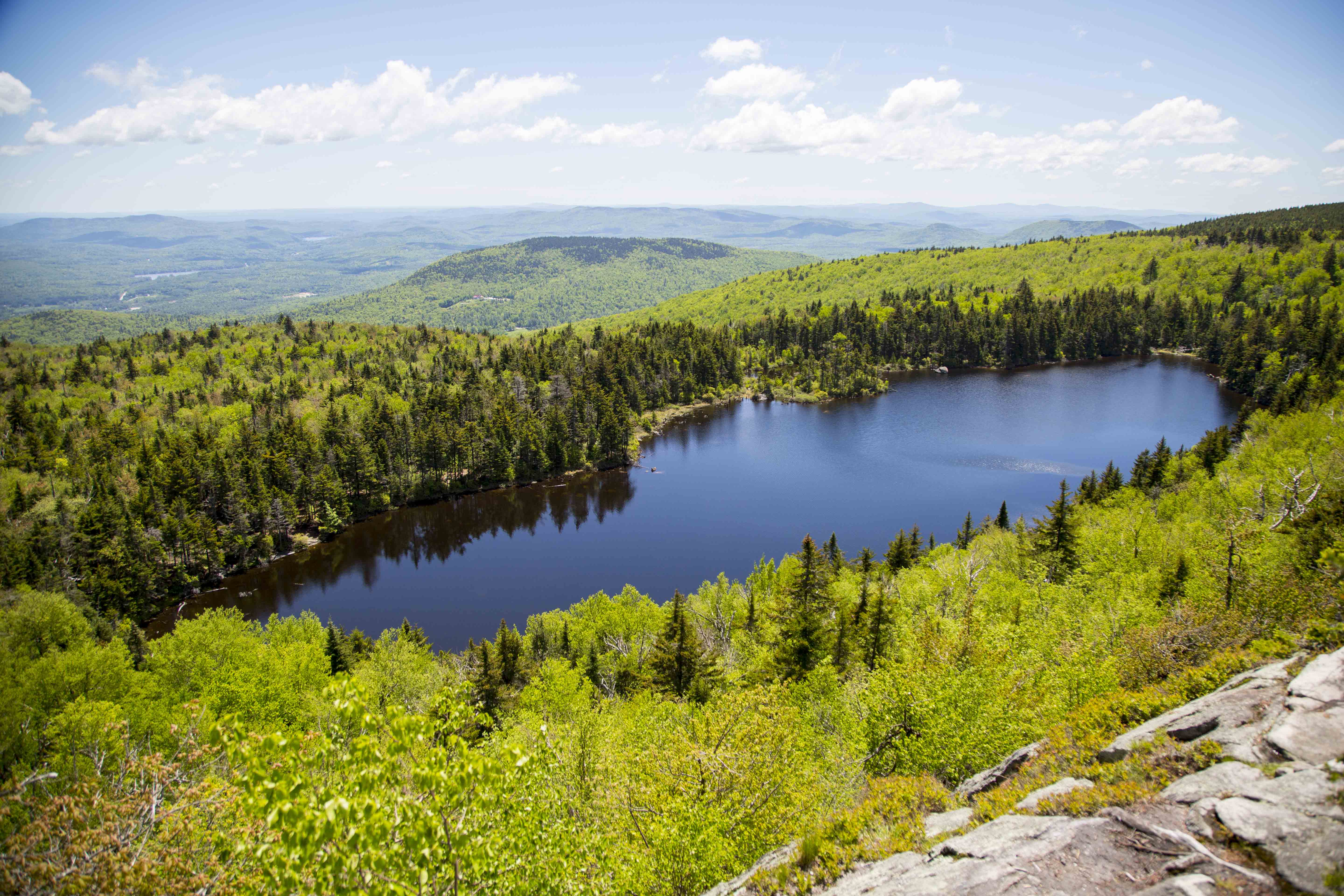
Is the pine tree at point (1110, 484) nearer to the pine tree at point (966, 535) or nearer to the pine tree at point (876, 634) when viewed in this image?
the pine tree at point (966, 535)

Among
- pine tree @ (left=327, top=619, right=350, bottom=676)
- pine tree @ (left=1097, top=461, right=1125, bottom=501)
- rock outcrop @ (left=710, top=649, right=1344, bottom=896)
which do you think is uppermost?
rock outcrop @ (left=710, top=649, right=1344, bottom=896)

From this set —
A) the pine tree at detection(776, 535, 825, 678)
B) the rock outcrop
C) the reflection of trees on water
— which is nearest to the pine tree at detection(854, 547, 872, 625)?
the pine tree at detection(776, 535, 825, 678)

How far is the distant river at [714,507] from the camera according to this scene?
6875 cm

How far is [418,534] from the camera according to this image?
85.2 metres

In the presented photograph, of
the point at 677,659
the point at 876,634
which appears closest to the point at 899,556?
the point at 876,634

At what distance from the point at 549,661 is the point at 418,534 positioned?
51.8 meters

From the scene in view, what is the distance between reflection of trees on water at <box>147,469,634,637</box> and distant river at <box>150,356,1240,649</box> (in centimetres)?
27

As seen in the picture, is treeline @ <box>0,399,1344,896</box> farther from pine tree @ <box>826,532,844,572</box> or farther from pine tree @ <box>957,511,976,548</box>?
pine tree @ <box>957,511,976,548</box>

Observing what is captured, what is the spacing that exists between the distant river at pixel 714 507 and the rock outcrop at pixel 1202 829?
179ft

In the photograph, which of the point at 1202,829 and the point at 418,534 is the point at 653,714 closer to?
the point at 1202,829

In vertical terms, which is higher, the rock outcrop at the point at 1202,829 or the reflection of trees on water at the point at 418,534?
the rock outcrop at the point at 1202,829

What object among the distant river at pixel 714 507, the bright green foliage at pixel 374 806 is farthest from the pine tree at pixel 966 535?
the bright green foliage at pixel 374 806

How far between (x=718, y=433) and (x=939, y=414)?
146 ft

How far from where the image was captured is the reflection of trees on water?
6981 centimetres
